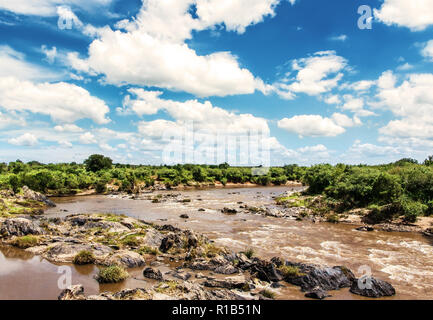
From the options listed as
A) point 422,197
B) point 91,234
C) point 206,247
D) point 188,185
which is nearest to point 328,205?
point 422,197

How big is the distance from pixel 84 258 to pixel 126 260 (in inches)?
131

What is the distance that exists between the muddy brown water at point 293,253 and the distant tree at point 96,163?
72.2m

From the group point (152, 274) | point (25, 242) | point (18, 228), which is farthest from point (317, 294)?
point (18, 228)

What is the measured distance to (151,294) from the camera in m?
14.7

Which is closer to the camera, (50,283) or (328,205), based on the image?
(50,283)

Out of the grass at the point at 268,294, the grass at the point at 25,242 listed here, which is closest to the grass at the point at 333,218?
the grass at the point at 268,294

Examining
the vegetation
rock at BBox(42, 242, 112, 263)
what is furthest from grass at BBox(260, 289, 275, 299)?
the vegetation

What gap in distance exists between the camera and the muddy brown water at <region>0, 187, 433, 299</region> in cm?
1741

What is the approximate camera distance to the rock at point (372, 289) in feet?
55.4

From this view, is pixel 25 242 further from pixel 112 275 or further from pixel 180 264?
pixel 180 264

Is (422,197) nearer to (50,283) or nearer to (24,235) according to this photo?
(50,283)

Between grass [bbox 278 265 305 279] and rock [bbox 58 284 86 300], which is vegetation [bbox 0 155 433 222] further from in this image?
rock [bbox 58 284 86 300]
